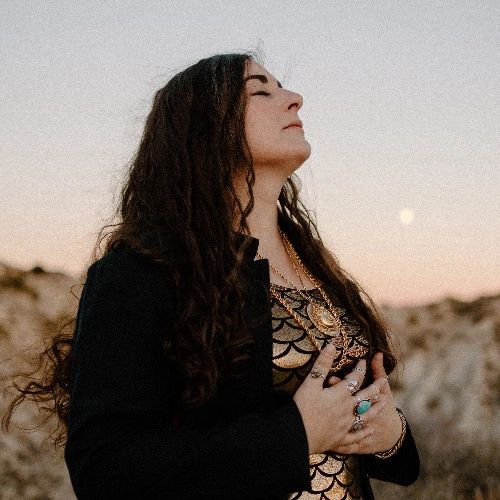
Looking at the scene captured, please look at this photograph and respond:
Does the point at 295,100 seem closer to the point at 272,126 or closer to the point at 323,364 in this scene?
the point at 272,126

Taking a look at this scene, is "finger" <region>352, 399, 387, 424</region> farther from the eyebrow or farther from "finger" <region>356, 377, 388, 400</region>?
the eyebrow

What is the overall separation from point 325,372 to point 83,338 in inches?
29.0

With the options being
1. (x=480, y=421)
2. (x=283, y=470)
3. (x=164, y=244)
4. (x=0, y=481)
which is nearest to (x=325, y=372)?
(x=283, y=470)

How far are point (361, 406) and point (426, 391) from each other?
8293mm

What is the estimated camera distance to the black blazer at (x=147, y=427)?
1.51m

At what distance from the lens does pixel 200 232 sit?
→ 2088 millimetres

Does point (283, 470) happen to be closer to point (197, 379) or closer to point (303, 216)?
point (197, 379)

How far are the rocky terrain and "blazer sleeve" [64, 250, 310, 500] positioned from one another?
124 centimetres

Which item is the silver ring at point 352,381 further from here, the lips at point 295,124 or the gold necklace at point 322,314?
the lips at point 295,124

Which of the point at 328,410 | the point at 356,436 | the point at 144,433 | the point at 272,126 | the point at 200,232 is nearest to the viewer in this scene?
the point at 144,433

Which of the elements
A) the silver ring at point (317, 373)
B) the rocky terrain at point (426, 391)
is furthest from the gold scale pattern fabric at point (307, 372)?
the rocky terrain at point (426, 391)

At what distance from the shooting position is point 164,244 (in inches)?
76.4

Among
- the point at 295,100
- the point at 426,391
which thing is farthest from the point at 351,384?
the point at 426,391

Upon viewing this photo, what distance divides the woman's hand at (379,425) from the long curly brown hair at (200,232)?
19 centimetres
